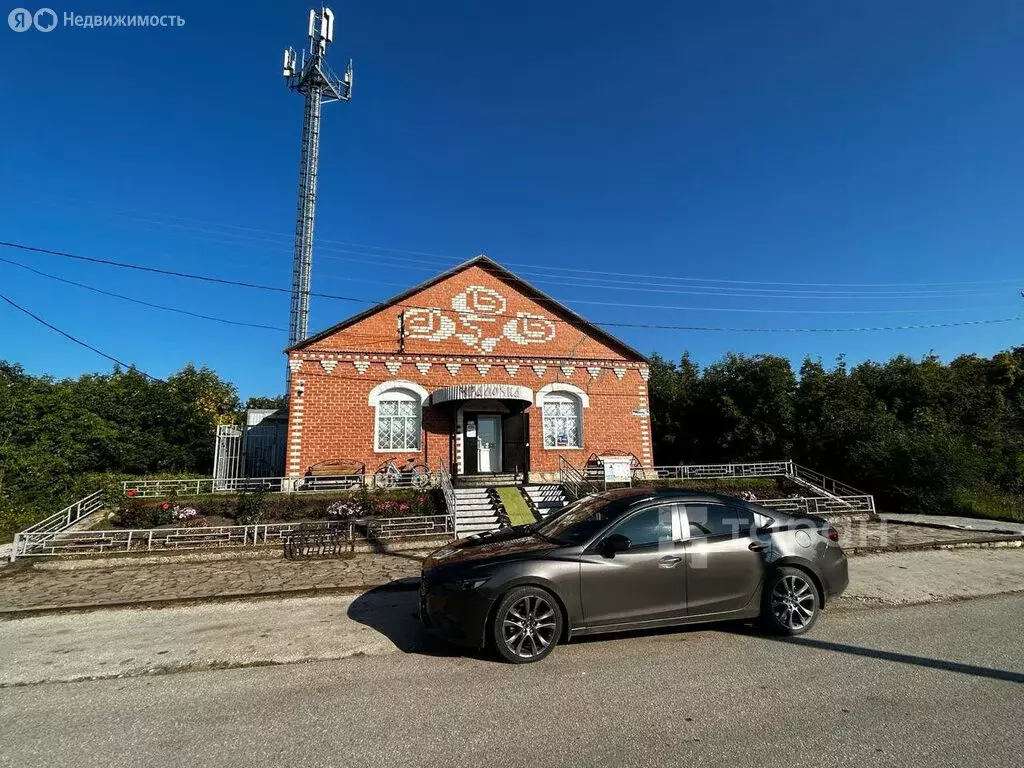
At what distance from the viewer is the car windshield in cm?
543

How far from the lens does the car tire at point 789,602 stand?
216 inches

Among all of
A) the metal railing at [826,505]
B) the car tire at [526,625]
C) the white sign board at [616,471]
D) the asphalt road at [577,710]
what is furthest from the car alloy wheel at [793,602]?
the white sign board at [616,471]

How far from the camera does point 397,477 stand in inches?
634

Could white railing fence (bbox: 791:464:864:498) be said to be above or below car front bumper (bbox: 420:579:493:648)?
above

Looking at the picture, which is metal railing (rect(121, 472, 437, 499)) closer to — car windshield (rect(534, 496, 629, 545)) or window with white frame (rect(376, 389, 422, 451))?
window with white frame (rect(376, 389, 422, 451))

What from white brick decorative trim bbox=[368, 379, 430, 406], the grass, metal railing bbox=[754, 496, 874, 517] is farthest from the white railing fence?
white brick decorative trim bbox=[368, 379, 430, 406]

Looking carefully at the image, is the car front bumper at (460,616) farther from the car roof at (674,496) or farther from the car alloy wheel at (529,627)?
the car roof at (674,496)

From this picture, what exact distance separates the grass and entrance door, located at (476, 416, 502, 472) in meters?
2.82

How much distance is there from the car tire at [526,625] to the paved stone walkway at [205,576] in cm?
372

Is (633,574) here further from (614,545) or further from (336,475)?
(336,475)

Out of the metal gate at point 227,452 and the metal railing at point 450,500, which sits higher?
the metal gate at point 227,452

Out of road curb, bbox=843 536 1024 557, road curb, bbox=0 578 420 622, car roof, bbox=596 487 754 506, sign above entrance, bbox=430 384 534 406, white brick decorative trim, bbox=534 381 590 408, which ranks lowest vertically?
road curb, bbox=0 578 420 622

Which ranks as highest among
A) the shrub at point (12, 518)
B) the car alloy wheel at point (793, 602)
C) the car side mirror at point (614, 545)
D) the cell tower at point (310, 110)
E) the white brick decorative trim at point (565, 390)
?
the cell tower at point (310, 110)

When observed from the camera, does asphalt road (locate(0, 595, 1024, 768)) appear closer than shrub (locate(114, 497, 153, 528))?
Yes
